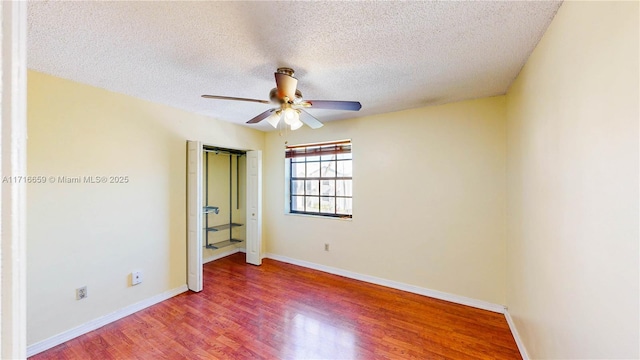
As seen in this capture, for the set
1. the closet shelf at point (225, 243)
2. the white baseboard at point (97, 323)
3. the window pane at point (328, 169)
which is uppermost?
the window pane at point (328, 169)

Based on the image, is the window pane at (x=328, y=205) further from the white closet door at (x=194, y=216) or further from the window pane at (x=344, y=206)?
the white closet door at (x=194, y=216)

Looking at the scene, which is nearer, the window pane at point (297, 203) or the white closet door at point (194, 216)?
the white closet door at point (194, 216)

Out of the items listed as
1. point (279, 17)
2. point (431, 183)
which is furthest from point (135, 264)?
point (431, 183)

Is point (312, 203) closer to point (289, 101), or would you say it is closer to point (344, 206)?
point (344, 206)

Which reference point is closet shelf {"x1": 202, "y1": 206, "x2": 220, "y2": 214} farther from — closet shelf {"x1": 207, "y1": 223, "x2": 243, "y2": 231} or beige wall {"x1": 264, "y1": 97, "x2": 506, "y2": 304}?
beige wall {"x1": 264, "y1": 97, "x2": 506, "y2": 304}

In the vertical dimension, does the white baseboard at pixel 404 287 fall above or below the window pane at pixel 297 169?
below

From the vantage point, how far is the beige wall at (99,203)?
2105 mm

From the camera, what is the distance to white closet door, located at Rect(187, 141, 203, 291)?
313 centimetres

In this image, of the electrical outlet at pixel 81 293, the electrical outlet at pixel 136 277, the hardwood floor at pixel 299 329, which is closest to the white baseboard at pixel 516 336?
the hardwood floor at pixel 299 329

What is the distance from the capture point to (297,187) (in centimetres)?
432

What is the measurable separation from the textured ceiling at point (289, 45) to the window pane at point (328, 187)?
1651mm

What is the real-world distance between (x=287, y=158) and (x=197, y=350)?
9.38 feet

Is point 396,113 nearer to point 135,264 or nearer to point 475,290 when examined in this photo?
point 475,290

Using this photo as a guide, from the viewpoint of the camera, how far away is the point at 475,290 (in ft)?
9.08
